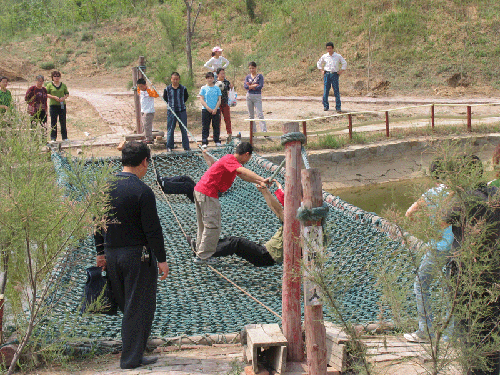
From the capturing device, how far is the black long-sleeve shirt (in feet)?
11.8

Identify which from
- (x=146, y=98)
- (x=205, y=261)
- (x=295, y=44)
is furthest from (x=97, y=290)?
(x=295, y=44)

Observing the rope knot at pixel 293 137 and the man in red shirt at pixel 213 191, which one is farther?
the man in red shirt at pixel 213 191

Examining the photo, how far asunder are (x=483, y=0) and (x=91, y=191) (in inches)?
749

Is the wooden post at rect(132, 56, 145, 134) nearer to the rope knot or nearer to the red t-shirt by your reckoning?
the red t-shirt

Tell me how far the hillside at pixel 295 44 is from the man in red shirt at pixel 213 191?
9.92 m

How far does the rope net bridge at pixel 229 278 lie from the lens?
4.39m

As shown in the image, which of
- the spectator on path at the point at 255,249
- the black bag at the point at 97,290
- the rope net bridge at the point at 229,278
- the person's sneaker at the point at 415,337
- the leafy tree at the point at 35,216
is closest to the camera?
the leafy tree at the point at 35,216

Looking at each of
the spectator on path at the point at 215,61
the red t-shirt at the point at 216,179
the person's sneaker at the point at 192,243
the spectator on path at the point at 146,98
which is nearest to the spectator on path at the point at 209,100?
the spectator on path at the point at 146,98

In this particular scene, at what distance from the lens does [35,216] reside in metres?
3.11

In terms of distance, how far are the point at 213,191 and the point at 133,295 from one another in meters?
2.03

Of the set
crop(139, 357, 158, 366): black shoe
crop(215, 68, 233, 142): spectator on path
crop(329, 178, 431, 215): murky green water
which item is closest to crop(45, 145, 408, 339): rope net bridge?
crop(139, 357, 158, 366): black shoe

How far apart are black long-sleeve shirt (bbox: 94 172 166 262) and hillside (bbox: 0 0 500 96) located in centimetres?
1173

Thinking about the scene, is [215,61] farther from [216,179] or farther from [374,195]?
[216,179]

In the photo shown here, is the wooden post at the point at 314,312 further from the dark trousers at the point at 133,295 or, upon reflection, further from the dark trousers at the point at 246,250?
the dark trousers at the point at 246,250
